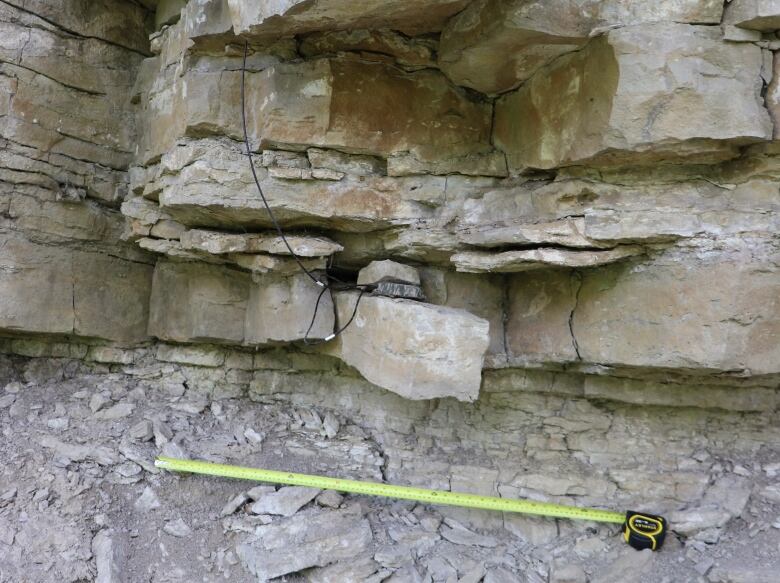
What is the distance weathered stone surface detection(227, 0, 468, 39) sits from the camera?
2816mm

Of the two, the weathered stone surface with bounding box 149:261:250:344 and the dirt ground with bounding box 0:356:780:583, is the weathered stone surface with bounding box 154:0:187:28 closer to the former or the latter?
the weathered stone surface with bounding box 149:261:250:344

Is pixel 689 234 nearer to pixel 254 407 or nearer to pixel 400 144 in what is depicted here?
pixel 400 144

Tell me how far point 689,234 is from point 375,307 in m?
1.80

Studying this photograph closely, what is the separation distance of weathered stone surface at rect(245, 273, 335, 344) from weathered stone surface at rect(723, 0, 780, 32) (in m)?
2.72

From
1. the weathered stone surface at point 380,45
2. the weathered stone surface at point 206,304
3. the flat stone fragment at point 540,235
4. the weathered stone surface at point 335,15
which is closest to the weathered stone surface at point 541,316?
the flat stone fragment at point 540,235

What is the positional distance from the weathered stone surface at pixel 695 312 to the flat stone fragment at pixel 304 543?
1839 mm

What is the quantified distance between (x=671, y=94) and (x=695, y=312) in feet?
3.75

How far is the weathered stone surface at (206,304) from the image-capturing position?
4.18m

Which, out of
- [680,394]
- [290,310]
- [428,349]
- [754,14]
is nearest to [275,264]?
[290,310]

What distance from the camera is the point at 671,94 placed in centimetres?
273

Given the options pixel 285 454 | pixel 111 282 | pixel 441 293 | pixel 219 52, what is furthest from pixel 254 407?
pixel 219 52

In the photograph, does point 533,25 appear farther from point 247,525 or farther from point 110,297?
point 110,297

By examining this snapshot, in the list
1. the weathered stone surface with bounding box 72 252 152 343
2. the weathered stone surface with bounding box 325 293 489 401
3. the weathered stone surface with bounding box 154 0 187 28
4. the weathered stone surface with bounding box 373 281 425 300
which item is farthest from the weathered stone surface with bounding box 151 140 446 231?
the weathered stone surface with bounding box 154 0 187 28

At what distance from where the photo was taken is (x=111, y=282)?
4.34m
